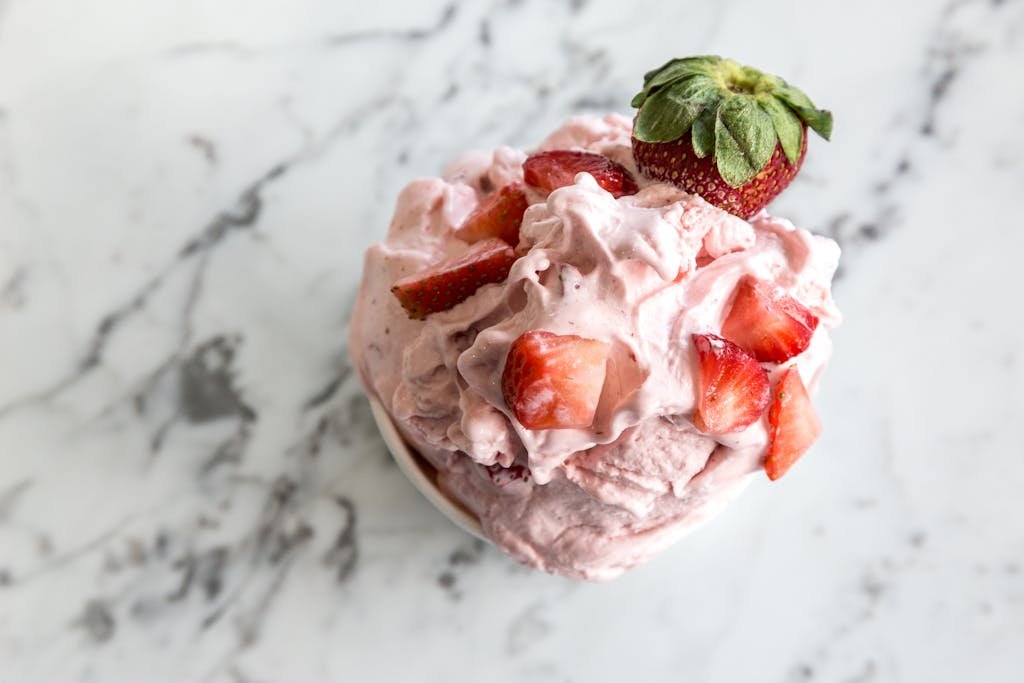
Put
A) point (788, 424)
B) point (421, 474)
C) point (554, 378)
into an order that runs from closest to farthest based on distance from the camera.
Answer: point (554, 378)
point (788, 424)
point (421, 474)

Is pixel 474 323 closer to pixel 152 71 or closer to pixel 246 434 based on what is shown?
pixel 246 434

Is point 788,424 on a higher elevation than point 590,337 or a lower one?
lower

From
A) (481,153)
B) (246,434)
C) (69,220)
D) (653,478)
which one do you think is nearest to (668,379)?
(653,478)

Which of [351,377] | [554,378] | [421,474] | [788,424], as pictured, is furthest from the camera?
[351,377]

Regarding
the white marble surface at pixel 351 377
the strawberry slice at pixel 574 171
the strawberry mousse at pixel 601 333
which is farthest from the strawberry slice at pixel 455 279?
the white marble surface at pixel 351 377

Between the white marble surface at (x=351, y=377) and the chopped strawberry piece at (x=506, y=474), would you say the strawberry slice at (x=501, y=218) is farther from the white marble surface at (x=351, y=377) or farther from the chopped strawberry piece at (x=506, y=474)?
the white marble surface at (x=351, y=377)

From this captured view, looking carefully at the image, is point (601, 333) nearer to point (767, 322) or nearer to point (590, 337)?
point (590, 337)

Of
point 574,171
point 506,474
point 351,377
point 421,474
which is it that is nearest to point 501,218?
point 574,171

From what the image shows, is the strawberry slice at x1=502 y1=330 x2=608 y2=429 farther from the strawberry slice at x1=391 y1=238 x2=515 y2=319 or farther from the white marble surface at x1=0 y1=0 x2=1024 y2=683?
the white marble surface at x1=0 y1=0 x2=1024 y2=683
